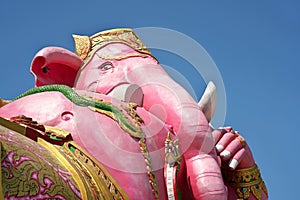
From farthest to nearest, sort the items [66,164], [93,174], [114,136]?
[114,136] → [93,174] → [66,164]

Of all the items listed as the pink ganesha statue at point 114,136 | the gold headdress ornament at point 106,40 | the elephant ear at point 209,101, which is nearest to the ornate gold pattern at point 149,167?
the pink ganesha statue at point 114,136

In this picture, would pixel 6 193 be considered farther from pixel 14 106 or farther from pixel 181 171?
pixel 181 171

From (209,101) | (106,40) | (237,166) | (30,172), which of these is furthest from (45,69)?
(30,172)

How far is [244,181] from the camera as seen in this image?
186 inches

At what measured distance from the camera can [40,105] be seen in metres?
3.60

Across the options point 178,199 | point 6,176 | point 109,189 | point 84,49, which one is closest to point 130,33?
point 84,49

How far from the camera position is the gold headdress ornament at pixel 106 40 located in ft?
16.3

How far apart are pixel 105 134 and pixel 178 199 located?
0.73 m

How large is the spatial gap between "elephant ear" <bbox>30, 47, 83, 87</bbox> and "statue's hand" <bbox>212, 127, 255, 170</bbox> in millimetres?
1275

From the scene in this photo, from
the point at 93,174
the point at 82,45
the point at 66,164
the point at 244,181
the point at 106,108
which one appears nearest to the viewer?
the point at 66,164

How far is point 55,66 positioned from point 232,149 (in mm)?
1572

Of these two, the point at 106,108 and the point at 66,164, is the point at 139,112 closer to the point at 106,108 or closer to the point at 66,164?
the point at 106,108

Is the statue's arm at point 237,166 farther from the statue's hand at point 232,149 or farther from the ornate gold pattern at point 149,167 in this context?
the ornate gold pattern at point 149,167

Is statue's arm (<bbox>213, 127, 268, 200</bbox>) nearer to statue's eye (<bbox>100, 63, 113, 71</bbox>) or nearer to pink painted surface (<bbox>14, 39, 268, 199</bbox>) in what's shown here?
pink painted surface (<bbox>14, 39, 268, 199</bbox>)
